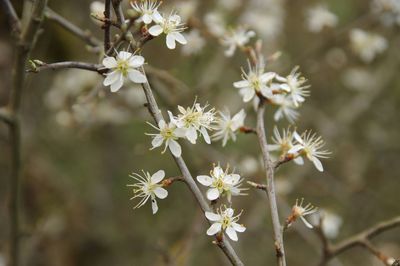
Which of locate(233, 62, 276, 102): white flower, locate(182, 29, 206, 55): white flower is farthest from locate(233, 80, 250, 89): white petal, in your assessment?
locate(182, 29, 206, 55): white flower

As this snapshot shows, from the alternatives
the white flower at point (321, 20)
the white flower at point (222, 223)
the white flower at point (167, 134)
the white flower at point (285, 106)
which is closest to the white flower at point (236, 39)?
the white flower at point (285, 106)

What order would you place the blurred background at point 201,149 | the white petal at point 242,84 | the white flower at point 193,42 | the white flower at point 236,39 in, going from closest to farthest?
1. the white petal at point 242,84
2. the white flower at point 236,39
3. the white flower at point 193,42
4. the blurred background at point 201,149

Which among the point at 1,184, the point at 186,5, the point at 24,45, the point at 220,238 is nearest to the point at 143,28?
the point at 24,45

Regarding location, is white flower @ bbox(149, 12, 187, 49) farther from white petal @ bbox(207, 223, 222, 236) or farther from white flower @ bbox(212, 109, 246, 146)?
white petal @ bbox(207, 223, 222, 236)

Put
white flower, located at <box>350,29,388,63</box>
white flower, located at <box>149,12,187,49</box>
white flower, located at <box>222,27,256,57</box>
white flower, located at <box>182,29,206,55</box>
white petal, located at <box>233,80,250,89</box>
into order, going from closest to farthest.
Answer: white flower, located at <box>149,12,187,49</box> < white petal, located at <box>233,80,250,89</box> < white flower, located at <box>222,27,256,57</box> < white flower, located at <box>182,29,206,55</box> < white flower, located at <box>350,29,388,63</box>

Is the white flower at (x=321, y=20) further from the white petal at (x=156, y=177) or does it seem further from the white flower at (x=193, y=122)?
the white petal at (x=156, y=177)

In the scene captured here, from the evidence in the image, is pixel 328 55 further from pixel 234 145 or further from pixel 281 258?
pixel 281 258

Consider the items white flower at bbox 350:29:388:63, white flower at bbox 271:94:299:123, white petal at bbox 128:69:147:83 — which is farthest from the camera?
white flower at bbox 350:29:388:63

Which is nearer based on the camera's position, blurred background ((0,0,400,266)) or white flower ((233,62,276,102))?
white flower ((233,62,276,102))
